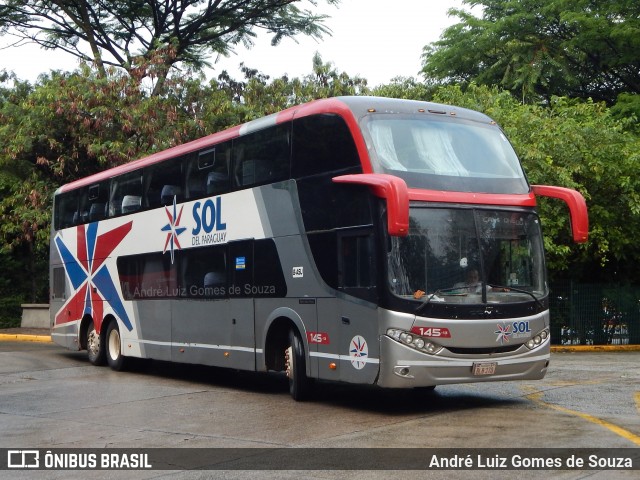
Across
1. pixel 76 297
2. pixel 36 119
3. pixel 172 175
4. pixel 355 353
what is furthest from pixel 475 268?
pixel 36 119

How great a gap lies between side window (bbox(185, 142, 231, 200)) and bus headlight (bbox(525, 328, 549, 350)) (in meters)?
5.54

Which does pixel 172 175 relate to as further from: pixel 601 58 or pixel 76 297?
pixel 601 58

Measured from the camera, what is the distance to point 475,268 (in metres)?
12.0

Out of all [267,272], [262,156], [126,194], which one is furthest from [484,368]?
[126,194]

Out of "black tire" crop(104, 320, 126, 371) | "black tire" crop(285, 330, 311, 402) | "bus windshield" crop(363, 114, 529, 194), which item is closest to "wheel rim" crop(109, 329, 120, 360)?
"black tire" crop(104, 320, 126, 371)

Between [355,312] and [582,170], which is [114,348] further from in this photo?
[582,170]

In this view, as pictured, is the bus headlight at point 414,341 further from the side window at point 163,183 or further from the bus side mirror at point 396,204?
the side window at point 163,183

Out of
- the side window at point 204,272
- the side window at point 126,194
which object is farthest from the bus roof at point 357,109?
the side window at point 126,194

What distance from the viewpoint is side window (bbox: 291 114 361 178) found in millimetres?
12391

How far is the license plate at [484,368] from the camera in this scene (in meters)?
11.8

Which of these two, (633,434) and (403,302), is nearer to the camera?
(633,434)

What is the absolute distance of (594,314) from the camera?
85.7 ft

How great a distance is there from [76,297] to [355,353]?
35.6 feet

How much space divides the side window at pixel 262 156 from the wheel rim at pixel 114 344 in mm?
5923
